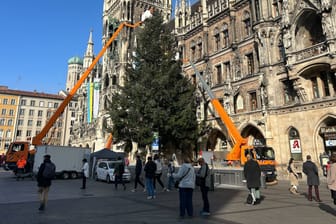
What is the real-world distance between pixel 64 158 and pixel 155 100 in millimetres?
9654

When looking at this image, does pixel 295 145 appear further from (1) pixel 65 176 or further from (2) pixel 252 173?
(1) pixel 65 176

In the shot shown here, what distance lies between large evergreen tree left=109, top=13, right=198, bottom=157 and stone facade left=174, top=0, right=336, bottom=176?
4633 mm

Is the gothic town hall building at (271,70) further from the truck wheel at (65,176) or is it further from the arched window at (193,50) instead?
the truck wheel at (65,176)

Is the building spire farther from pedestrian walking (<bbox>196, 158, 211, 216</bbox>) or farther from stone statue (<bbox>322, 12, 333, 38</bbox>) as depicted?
pedestrian walking (<bbox>196, 158, 211, 216</bbox>)

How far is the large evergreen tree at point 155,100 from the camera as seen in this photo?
23.3m

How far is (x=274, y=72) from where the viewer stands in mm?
23219

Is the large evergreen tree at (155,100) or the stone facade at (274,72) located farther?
the large evergreen tree at (155,100)

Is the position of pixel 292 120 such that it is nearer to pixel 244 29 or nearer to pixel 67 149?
pixel 244 29

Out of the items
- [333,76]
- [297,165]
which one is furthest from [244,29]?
[297,165]

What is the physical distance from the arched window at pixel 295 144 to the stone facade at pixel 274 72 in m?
0.07

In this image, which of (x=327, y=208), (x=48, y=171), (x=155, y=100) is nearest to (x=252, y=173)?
(x=327, y=208)

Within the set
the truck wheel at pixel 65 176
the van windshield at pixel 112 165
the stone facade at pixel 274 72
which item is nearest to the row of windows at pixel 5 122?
the truck wheel at pixel 65 176

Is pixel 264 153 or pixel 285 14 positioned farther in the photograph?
pixel 285 14

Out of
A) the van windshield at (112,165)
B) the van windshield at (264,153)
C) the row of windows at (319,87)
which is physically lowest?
the van windshield at (112,165)
